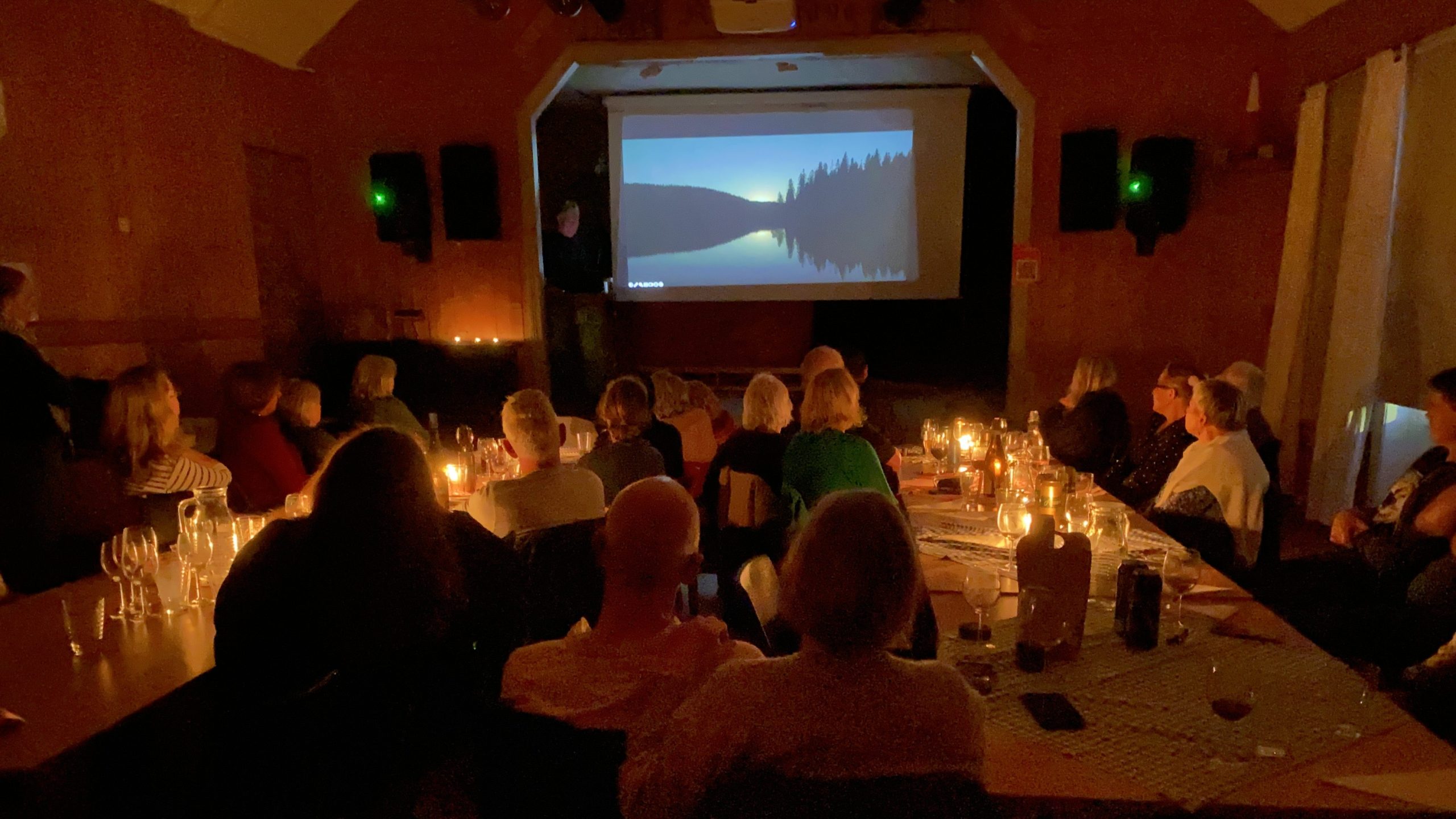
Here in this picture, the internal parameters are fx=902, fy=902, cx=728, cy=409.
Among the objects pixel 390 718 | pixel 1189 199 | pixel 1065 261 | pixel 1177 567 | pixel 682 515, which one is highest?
pixel 1189 199

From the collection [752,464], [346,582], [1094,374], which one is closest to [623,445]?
[752,464]

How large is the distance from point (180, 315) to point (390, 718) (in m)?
4.75

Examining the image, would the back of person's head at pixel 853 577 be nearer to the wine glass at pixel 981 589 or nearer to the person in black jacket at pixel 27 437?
the wine glass at pixel 981 589

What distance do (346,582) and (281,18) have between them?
5.87m

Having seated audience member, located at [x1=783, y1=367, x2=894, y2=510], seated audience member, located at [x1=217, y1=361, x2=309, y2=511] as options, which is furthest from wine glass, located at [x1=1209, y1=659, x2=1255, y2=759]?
seated audience member, located at [x1=217, y1=361, x2=309, y2=511]

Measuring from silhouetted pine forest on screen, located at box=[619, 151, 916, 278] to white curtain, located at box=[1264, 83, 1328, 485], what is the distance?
2814 mm

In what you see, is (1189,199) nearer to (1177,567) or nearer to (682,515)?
(1177,567)

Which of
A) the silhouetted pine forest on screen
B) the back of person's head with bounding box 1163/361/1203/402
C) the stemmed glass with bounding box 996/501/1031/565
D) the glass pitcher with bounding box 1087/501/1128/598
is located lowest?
the glass pitcher with bounding box 1087/501/1128/598

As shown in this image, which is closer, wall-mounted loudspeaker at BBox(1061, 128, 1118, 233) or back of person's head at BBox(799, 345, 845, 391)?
back of person's head at BBox(799, 345, 845, 391)

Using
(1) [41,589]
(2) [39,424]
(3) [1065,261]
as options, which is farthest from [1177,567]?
(3) [1065,261]

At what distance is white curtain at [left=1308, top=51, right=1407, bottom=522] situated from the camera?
5.04 m

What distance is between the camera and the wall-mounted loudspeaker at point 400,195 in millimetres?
6949

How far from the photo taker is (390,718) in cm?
210

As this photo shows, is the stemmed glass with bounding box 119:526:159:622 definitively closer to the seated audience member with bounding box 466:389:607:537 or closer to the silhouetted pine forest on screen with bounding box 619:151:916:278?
the seated audience member with bounding box 466:389:607:537
